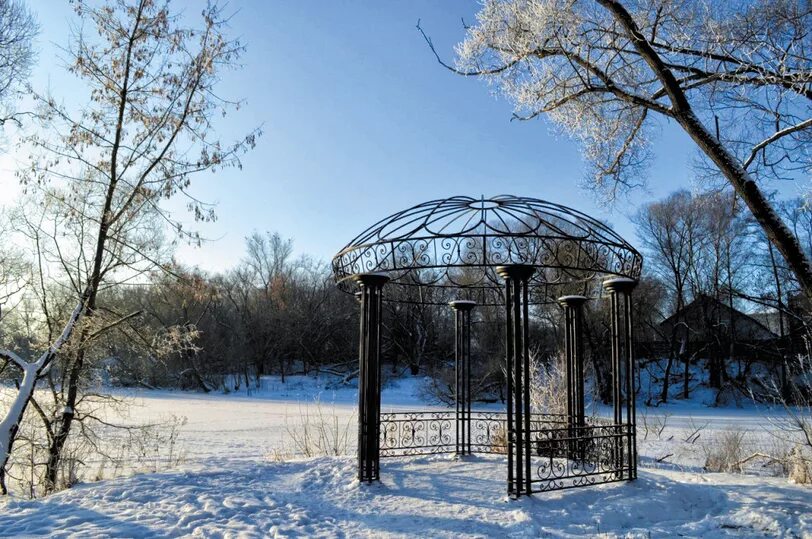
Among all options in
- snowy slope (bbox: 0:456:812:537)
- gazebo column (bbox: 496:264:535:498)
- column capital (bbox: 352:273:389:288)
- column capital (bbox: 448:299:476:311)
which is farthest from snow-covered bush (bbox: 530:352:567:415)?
column capital (bbox: 352:273:389:288)

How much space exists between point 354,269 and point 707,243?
24.3 meters

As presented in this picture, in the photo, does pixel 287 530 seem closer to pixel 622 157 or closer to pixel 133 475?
pixel 133 475

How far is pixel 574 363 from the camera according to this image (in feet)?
24.7

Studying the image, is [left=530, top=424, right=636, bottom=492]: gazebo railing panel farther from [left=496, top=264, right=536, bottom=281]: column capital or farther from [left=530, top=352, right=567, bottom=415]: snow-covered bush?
[left=530, top=352, right=567, bottom=415]: snow-covered bush

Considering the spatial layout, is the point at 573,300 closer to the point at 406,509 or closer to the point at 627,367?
the point at 627,367

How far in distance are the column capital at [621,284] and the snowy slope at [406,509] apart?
6.25 ft

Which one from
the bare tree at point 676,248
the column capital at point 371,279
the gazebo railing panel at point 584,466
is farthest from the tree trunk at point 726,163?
the bare tree at point 676,248

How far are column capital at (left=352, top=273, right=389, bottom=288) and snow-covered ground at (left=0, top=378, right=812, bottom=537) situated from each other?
6.84 feet

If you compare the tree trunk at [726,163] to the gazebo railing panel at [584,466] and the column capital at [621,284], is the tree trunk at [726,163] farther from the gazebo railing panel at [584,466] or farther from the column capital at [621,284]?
the gazebo railing panel at [584,466]

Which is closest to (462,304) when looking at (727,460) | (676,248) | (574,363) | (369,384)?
(574,363)

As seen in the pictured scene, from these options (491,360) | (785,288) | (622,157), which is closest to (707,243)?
(785,288)

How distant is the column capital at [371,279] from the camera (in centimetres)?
623

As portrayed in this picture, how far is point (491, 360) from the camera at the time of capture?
2294 centimetres

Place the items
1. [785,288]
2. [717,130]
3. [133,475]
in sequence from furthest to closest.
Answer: [785,288], [717,130], [133,475]
